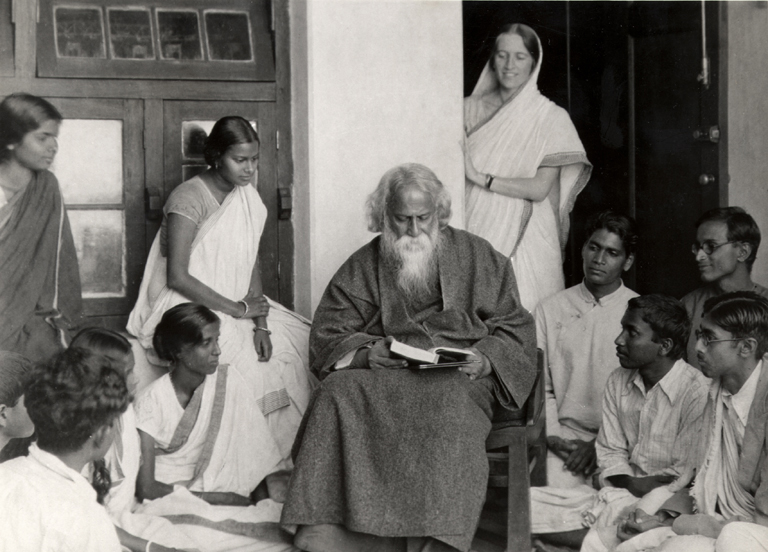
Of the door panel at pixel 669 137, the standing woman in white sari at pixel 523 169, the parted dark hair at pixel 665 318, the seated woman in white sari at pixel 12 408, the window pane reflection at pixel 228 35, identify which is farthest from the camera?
the door panel at pixel 669 137

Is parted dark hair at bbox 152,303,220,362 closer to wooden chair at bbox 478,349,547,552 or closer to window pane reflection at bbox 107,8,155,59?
wooden chair at bbox 478,349,547,552

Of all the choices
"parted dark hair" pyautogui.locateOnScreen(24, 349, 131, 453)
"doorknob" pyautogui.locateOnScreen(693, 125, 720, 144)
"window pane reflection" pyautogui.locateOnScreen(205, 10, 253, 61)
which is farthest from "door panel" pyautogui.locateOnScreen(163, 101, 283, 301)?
"doorknob" pyautogui.locateOnScreen(693, 125, 720, 144)

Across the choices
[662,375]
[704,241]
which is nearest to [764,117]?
[704,241]

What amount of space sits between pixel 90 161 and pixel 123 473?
1725 millimetres

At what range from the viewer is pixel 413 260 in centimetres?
457

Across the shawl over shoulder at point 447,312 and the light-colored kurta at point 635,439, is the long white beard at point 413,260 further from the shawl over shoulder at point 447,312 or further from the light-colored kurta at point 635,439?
the light-colored kurta at point 635,439

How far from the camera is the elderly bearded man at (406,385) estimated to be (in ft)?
12.9

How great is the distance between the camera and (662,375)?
4.42 m

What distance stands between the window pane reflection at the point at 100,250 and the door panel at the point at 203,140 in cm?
31

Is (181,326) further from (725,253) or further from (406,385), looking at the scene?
(725,253)

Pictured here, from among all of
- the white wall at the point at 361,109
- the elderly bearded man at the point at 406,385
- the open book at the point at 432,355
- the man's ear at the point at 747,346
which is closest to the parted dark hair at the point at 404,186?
the elderly bearded man at the point at 406,385

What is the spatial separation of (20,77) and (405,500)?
2.83 meters

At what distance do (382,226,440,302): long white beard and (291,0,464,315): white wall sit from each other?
0.67 meters

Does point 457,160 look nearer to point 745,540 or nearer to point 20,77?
point 20,77
